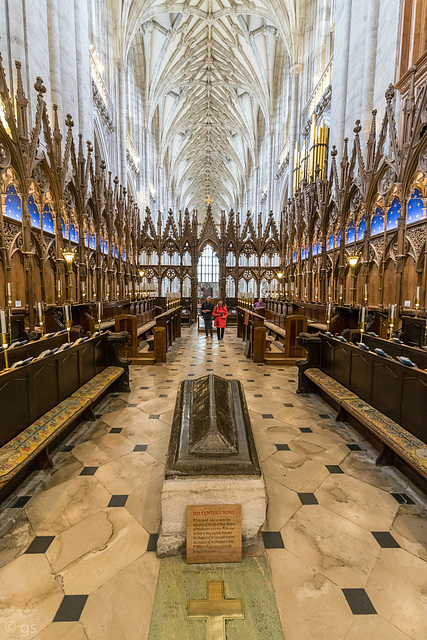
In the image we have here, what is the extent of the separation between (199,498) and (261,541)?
681 mm

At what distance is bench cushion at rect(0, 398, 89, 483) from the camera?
250 centimetres

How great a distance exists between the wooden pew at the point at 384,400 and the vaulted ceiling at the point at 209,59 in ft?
68.7

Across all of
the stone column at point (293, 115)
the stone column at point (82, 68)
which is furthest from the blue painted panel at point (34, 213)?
the stone column at point (293, 115)

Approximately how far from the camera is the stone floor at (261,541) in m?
1.77

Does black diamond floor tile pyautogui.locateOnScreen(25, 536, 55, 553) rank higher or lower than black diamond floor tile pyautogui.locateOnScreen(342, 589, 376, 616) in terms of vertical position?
lower

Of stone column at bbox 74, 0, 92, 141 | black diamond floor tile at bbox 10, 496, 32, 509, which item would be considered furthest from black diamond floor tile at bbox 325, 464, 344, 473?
stone column at bbox 74, 0, 92, 141

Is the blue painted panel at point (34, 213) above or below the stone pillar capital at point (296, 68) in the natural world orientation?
below

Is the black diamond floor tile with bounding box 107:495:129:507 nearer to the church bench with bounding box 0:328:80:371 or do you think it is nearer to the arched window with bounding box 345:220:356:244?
the church bench with bounding box 0:328:80:371

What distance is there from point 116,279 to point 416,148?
11830 mm

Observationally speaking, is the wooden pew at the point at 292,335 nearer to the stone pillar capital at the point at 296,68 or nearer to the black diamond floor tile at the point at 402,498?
the black diamond floor tile at the point at 402,498

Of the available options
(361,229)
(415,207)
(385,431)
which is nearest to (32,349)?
(385,431)

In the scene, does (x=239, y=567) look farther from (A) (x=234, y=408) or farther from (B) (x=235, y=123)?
(B) (x=235, y=123)

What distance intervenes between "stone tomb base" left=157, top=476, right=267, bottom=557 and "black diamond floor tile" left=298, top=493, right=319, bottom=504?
83 cm

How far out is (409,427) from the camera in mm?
3164
